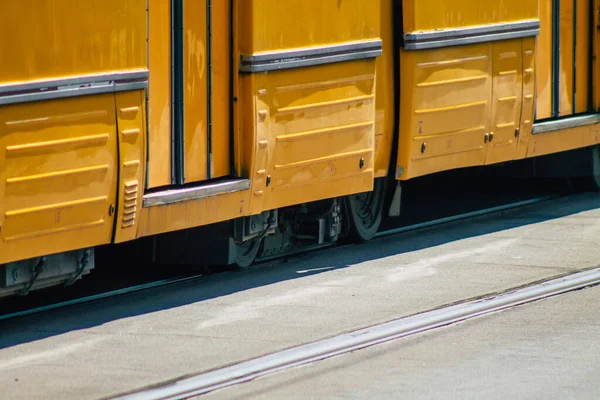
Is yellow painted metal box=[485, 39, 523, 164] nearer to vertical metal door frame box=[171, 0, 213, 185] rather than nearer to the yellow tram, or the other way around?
the yellow tram

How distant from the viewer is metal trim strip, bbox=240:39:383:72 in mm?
9977

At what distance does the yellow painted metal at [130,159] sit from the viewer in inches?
350

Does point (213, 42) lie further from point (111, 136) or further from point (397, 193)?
point (397, 193)

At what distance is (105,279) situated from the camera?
1077 centimetres

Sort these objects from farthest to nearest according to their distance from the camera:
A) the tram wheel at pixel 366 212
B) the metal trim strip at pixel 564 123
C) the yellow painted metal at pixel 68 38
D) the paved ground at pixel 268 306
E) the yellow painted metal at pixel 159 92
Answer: the metal trim strip at pixel 564 123
the tram wheel at pixel 366 212
the yellow painted metal at pixel 159 92
the yellow painted metal at pixel 68 38
the paved ground at pixel 268 306

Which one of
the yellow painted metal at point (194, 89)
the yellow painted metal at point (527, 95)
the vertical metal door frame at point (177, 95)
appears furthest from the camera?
the yellow painted metal at point (527, 95)

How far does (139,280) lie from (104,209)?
193 centimetres

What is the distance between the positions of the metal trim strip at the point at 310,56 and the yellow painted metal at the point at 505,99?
1786 mm

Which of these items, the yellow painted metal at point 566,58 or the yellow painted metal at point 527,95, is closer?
the yellow painted metal at point 527,95

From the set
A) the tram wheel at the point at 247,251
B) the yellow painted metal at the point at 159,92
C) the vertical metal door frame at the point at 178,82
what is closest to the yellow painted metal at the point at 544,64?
the tram wheel at the point at 247,251

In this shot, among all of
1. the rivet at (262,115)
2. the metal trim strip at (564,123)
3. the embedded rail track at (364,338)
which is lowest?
the embedded rail track at (364,338)

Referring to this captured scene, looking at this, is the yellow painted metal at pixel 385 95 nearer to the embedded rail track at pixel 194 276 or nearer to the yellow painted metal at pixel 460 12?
the yellow painted metal at pixel 460 12

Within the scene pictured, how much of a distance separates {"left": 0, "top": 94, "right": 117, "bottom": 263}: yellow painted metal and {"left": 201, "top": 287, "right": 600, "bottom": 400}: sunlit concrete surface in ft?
5.60

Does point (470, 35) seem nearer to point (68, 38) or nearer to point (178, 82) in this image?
point (178, 82)
